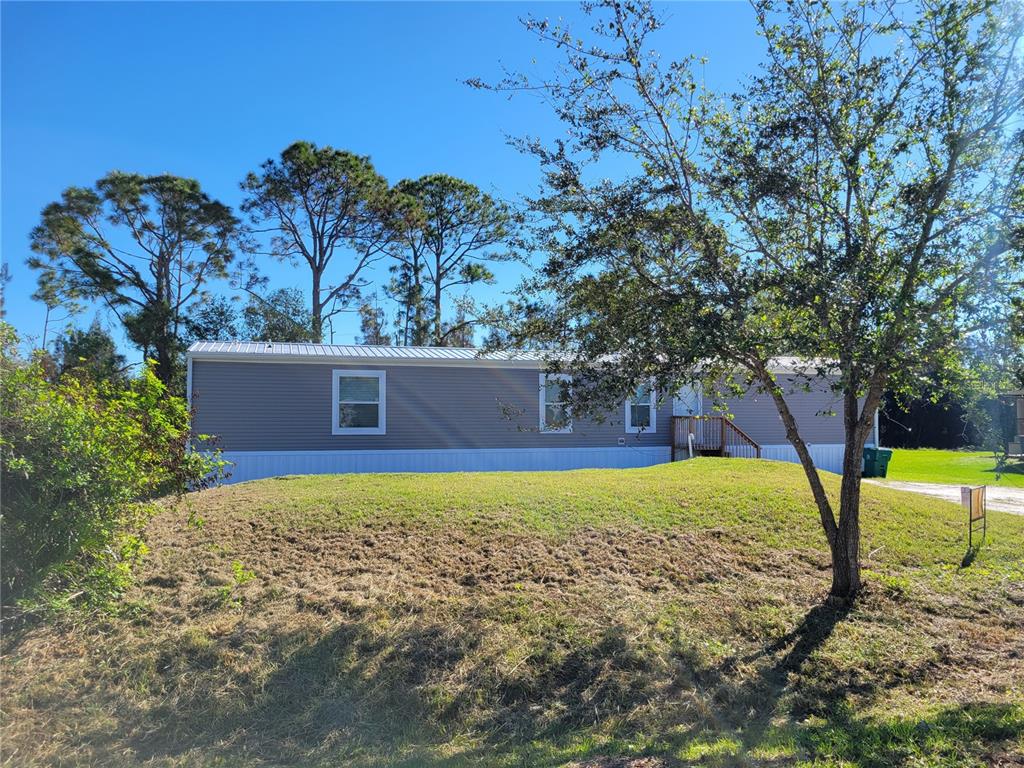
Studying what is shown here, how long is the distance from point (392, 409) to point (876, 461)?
38.4 feet

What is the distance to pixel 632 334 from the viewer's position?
527 centimetres

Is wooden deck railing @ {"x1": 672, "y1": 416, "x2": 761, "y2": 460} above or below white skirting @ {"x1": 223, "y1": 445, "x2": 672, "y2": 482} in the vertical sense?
above

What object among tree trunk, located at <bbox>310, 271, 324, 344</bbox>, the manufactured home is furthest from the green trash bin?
tree trunk, located at <bbox>310, 271, 324, 344</bbox>

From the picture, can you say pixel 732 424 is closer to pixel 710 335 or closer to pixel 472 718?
pixel 710 335

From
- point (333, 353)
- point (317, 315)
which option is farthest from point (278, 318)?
point (333, 353)

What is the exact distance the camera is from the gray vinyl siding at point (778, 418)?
16.5 meters

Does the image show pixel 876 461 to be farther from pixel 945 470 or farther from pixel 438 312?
pixel 438 312

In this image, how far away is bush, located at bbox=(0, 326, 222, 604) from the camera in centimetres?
412

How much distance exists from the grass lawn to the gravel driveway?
0.39m

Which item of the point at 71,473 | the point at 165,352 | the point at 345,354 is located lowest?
the point at 71,473

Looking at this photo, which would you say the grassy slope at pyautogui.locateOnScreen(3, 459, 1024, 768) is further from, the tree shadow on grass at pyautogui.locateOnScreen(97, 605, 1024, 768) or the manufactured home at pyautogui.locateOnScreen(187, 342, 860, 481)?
the manufactured home at pyautogui.locateOnScreen(187, 342, 860, 481)

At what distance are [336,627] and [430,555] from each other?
164 centimetres

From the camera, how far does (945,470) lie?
18.3 metres

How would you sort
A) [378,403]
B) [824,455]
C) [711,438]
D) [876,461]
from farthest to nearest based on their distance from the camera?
[824,455]
[876,461]
[711,438]
[378,403]
